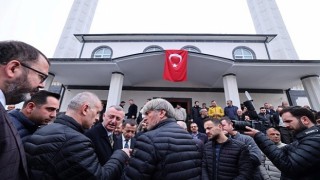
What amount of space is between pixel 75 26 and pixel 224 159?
20679 millimetres

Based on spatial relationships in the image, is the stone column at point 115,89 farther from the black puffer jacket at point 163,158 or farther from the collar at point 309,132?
the collar at point 309,132

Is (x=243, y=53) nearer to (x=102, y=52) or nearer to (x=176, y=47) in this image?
(x=176, y=47)

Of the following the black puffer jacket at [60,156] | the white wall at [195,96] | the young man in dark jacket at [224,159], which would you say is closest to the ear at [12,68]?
the black puffer jacket at [60,156]


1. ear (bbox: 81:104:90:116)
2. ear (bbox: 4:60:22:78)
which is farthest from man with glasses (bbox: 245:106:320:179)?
ear (bbox: 4:60:22:78)

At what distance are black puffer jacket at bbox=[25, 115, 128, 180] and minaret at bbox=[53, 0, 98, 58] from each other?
1837cm

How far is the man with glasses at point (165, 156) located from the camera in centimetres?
191

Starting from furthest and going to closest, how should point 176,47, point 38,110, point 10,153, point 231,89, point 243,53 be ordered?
point 176,47 < point 243,53 < point 231,89 < point 38,110 < point 10,153

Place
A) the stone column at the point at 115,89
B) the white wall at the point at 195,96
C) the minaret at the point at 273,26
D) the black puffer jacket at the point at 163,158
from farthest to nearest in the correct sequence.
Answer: the minaret at the point at 273,26 < the white wall at the point at 195,96 < the stone column at the point at 115,89 < the black puffer jacket at the point at 163,158

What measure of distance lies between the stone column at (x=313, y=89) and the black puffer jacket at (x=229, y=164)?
10.3 metres

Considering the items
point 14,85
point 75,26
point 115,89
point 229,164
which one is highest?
point 75,26

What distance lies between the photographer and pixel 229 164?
9.16 ft

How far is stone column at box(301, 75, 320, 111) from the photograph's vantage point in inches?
403

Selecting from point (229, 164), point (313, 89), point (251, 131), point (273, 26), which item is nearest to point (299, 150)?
point (251, 131)

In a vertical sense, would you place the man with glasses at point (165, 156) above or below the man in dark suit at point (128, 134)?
below
